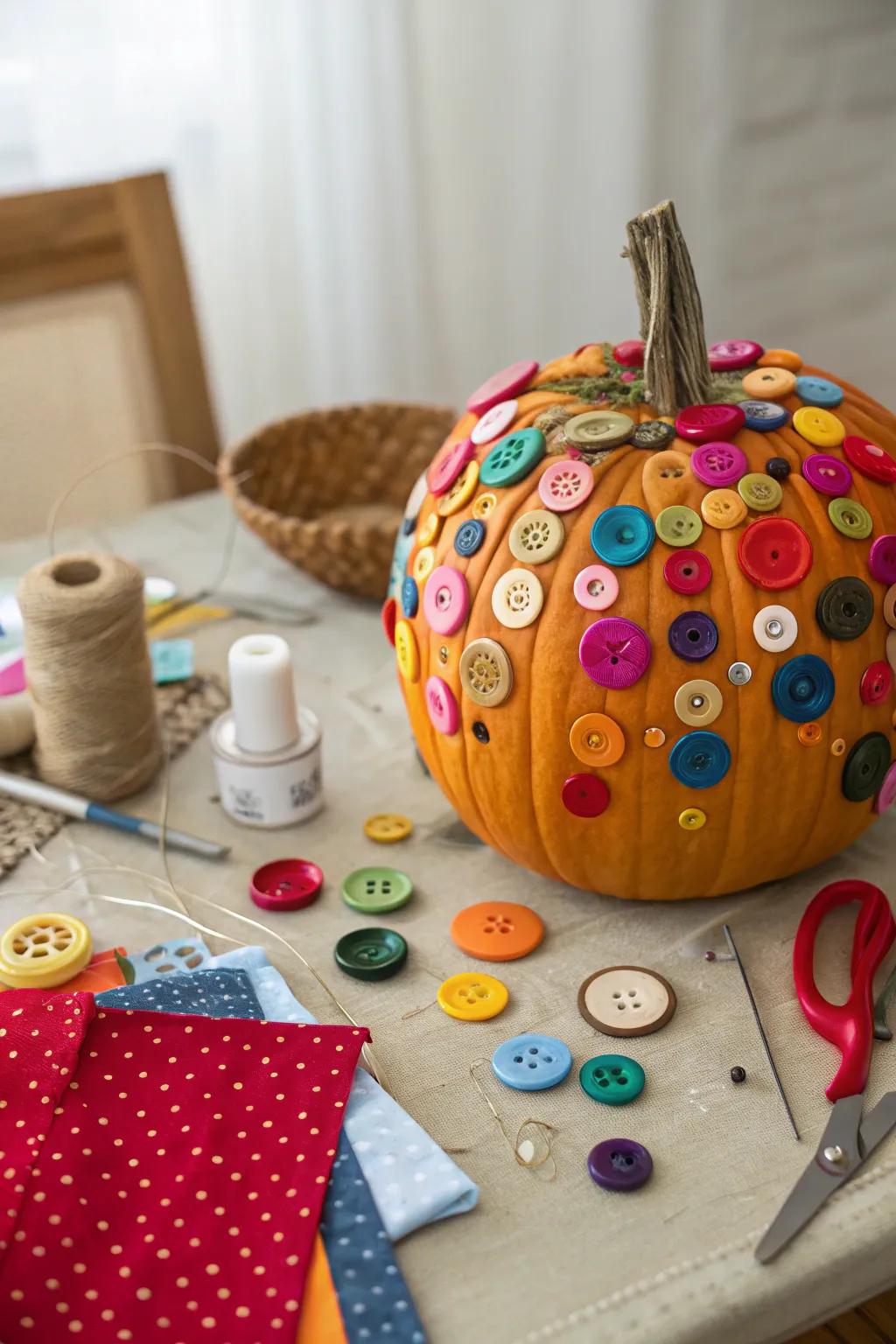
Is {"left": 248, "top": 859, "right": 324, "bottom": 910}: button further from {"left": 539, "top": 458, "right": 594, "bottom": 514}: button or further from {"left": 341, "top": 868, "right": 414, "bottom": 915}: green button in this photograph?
{"left": 539, "top": 458, "right": 594, "bottom": 514}: button

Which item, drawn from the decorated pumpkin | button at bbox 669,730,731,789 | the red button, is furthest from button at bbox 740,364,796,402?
button at bbox 669,730,731,789

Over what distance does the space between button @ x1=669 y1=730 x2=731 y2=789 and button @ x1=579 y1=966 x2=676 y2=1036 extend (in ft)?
0.37

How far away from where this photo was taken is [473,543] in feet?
2.21

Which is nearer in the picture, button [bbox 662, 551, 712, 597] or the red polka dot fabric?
the red polka dot fabric

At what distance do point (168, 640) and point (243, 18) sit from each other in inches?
33.8

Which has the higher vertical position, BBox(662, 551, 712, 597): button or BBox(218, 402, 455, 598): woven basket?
BBox(662, 551, 712, 597): button

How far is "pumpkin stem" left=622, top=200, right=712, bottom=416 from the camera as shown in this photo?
68 cm

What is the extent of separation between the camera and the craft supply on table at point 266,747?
79 centimetres

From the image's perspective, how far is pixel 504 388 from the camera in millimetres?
745

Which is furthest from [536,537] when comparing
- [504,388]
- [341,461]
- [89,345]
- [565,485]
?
[89,345]

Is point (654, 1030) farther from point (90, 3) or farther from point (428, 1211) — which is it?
point (90, 3)

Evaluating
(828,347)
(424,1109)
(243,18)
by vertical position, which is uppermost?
(243,18)

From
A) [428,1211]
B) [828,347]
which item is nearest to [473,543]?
[428,1211]

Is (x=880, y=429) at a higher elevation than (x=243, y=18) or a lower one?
lower
